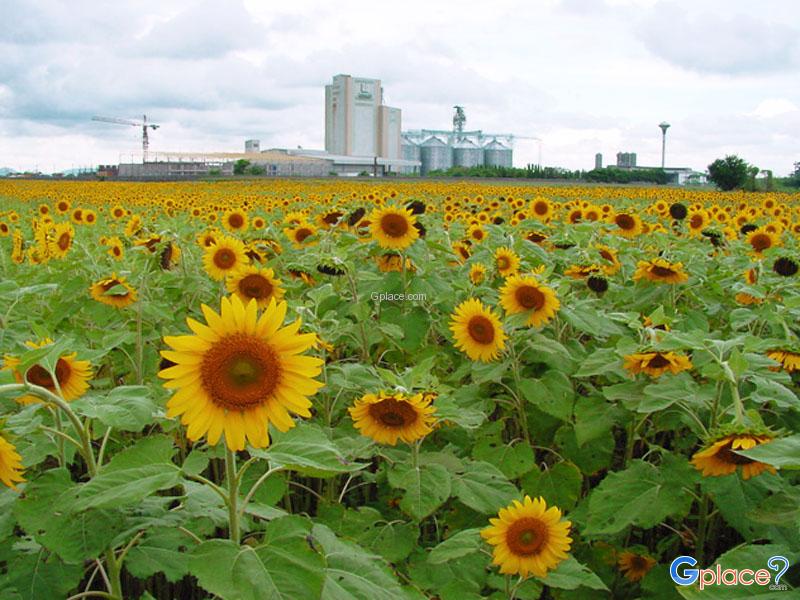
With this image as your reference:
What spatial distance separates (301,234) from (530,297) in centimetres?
266

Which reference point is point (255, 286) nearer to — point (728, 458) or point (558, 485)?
point (558, 485)

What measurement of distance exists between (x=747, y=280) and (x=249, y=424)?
326 cm

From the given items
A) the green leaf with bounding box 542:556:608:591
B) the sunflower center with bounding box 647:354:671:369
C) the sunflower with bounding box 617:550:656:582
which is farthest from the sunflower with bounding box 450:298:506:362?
the green leaf with bounding box 542:556:608:591

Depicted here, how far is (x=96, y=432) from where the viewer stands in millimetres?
2285

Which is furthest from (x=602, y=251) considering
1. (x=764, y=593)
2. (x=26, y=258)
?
(x=26, y=258)

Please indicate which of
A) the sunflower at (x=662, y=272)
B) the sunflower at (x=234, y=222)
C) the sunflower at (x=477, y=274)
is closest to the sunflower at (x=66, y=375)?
the sunflower at (x=477, y=274)

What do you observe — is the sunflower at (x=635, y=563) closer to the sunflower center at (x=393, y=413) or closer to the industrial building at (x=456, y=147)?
the sunflower center at (x=393, y=413)

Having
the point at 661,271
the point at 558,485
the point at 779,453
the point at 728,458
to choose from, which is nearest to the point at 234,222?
the point at 661,271

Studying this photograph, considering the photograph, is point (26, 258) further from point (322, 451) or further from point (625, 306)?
point (322, 451)

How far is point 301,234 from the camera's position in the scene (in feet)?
17.4

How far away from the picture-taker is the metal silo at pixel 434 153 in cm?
9825

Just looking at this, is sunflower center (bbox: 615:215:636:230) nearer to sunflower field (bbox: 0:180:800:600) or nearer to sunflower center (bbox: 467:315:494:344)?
sunflower field (bbox: 0:180:800:600)

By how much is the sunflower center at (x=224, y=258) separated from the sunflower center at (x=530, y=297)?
1.66 meters

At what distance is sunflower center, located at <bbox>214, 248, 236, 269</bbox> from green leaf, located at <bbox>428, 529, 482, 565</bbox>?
2.29m
